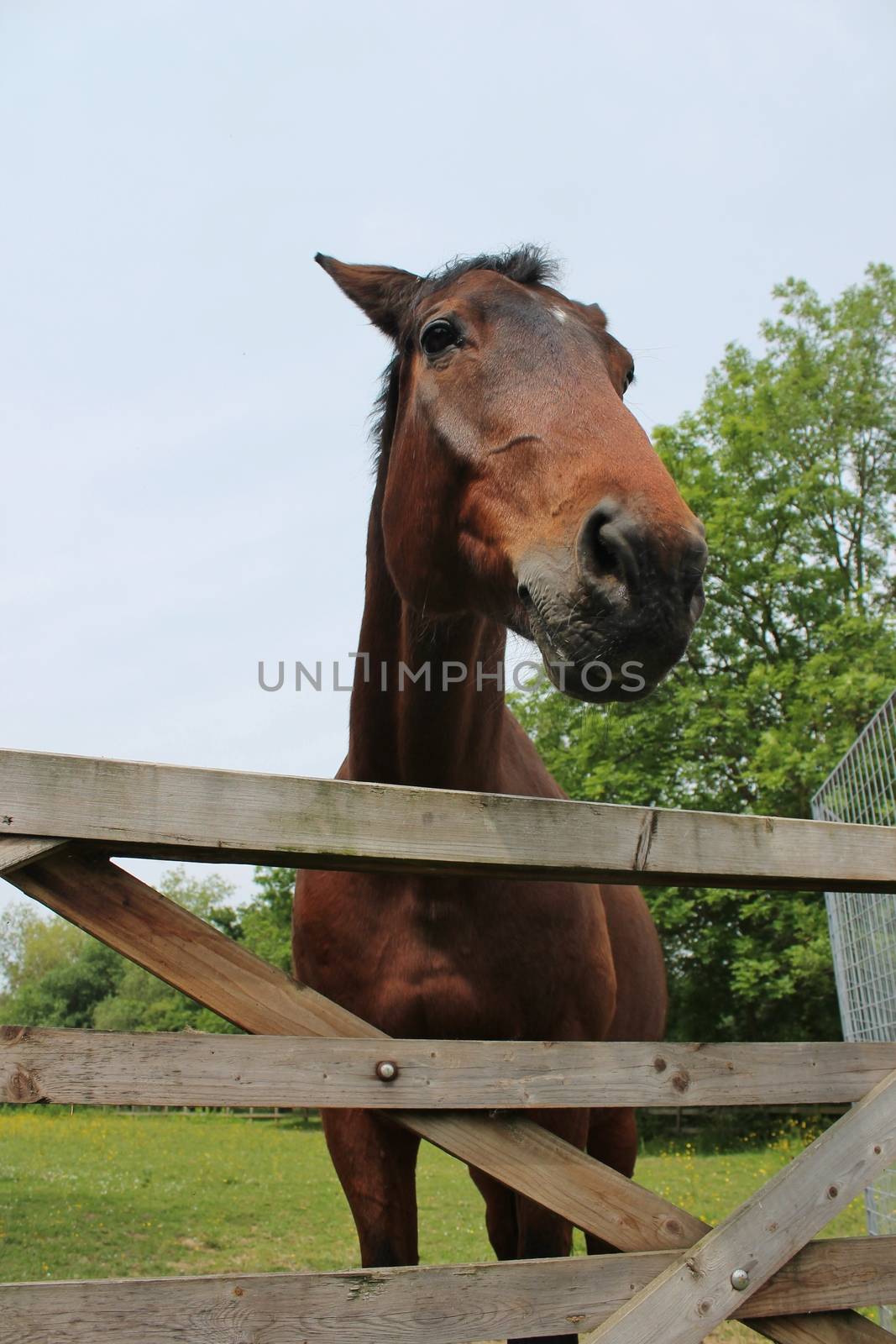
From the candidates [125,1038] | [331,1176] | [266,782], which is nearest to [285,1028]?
[125,1038]

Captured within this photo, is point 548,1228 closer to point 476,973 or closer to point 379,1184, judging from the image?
point 379,1184

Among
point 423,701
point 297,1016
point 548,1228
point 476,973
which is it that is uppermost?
point 423,701

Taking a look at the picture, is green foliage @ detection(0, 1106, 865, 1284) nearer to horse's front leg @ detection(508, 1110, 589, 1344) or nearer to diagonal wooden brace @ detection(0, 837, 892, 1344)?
horse's front leg @ detection(508, 1110, 589, 1344)

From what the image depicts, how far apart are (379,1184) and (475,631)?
174 cm

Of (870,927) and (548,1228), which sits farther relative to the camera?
(870,927)

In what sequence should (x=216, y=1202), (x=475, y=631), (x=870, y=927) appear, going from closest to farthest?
1. (x=475, y=631)
2. (x=870, y=927)
3. (x=216, y=1202)

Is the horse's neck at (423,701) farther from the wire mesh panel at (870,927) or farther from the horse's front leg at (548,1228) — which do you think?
the wire mesh panel at (870,927)

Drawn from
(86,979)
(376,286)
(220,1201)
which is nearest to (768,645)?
(220,1201)

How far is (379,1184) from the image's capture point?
10.2ft

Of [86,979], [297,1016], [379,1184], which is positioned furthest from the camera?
[86,979]

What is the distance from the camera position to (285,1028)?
187 centimetres

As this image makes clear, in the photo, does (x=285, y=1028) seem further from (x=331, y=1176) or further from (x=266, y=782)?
(x=331, y=1176)

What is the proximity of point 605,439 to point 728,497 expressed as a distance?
18888 millimetres

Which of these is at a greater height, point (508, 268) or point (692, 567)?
point (508, 268)
